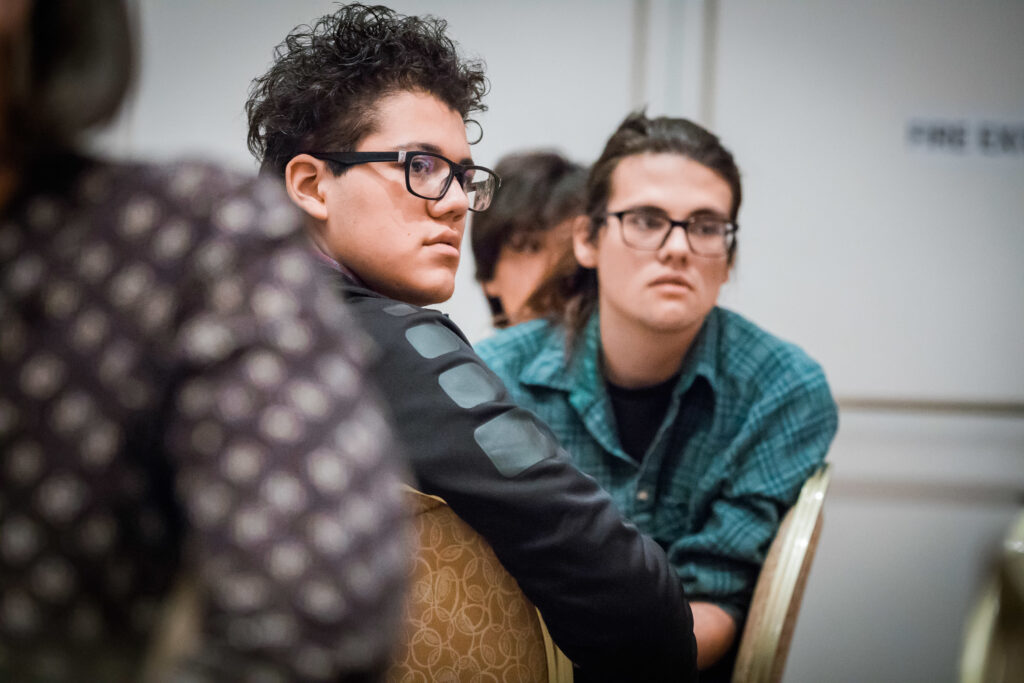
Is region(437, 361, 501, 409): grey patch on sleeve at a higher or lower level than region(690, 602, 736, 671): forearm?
higher

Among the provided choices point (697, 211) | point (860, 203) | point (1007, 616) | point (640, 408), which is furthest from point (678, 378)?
point (860, 203)

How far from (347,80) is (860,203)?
2252mm

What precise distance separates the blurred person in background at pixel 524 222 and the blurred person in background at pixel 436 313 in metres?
1.04

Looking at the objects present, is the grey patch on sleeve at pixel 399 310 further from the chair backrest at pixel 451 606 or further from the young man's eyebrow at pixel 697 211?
the young man's eyebrow at pixel 697 211

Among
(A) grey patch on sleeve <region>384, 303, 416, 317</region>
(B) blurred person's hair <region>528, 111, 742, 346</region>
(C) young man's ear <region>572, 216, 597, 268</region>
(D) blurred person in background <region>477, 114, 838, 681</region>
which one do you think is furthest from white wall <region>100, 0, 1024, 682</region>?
(A) grey patch on sleeve <region>384, 303, 416, 317</region>

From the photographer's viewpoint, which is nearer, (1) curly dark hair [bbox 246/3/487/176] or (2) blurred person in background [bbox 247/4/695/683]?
(2) blurred person in background [bbox 247/4/695/683]

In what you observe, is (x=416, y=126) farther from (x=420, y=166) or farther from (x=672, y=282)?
(x=672, y=282)

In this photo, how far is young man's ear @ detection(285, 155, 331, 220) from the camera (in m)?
1.14

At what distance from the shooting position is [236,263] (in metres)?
0.59

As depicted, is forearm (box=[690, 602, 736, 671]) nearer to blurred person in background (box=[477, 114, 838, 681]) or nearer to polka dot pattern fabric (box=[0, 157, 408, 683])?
blurred person in background (box=[477, 114, 838, 681])

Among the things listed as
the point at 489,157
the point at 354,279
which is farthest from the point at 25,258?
the point at 489,157

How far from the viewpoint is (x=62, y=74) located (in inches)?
24.2

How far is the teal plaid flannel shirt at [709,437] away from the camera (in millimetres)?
1509

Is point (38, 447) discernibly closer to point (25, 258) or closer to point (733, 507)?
point (25, 258)
